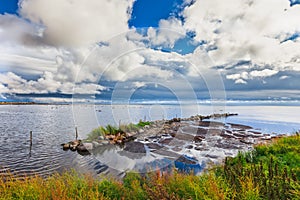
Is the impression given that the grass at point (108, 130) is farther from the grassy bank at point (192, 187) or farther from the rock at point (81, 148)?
the grassy bank at point (192, 187)

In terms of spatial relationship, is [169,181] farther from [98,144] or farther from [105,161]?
[98,144]

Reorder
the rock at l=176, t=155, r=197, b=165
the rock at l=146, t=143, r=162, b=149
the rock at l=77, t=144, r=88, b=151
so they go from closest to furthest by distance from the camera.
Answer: the rock at l=176, t=155, r=197, b=165 < the rock at l=77, t=144, r=88, b=151 < the rock at l=146, t=143, r=162, b=149

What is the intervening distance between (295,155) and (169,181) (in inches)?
181

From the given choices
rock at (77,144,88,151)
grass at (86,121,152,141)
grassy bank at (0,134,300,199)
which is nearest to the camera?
grassy bank at (0,134,300,199)

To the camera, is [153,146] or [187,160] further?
[153,146]

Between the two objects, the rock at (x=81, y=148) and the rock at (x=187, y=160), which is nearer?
the rock at (x=187, y=160)

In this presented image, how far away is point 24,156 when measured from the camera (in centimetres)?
1254

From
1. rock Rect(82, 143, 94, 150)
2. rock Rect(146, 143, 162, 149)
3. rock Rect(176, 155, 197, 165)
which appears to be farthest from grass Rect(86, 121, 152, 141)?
rock Rect(176, 155, 197, 165)

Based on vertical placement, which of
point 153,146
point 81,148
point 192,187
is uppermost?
point 192,187

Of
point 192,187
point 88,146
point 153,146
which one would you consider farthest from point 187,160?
point 88,146

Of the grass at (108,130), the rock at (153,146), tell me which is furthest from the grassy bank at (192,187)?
the grass at (108,130)

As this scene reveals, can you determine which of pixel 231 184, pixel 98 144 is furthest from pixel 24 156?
pixel 231 184

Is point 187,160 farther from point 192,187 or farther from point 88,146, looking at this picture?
point 88,146

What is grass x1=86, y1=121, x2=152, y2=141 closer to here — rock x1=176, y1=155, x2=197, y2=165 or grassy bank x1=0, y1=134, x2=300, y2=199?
rock x1=176, y1=155, x2=197, y2=165
